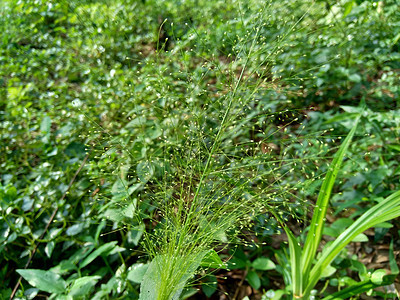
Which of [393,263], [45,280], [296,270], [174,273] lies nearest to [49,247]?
[45,280]

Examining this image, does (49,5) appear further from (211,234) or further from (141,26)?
(211,234)

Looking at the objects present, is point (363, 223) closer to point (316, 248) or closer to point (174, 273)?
point (316, 248)

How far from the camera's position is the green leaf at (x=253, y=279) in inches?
63.6

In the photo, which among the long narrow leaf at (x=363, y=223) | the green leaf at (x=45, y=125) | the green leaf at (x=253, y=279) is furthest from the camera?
the green leaf at (x=45, y=125)

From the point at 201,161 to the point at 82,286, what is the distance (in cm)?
72

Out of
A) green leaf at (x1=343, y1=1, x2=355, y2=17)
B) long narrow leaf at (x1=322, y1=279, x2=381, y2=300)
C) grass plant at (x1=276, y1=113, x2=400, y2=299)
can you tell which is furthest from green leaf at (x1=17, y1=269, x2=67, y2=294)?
green leaf at (x1=343, y1=1, x2=355, y2=17)

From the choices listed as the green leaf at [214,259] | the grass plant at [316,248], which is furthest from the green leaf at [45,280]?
the grass plant at [316,248]

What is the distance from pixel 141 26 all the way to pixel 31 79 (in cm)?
98

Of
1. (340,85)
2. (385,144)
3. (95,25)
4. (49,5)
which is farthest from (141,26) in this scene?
(385,144)

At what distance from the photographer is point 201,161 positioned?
1.26 metres

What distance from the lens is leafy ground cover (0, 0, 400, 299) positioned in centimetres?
123

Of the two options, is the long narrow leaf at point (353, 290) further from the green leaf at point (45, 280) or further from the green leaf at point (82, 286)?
the green leaf at point (45, 280)

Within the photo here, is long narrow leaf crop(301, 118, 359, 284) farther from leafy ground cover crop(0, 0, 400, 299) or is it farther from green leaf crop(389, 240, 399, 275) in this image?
green leaf crop(389, 240, 399, 275)

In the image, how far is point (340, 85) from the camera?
2398 mm
